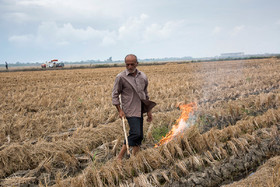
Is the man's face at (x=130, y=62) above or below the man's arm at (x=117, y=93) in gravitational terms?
above

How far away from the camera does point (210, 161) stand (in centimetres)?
365

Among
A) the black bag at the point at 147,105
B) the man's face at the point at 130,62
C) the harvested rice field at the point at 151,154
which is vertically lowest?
the harvested rice field at the point at 151,154

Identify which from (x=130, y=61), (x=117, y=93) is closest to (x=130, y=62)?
Result: (x=130, y=61)

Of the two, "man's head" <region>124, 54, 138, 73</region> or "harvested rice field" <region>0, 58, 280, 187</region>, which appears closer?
"harvested rice field" <region>0, 58, 280, 187</region>

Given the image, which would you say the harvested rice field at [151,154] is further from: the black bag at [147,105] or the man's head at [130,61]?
the man's head at [130,61]

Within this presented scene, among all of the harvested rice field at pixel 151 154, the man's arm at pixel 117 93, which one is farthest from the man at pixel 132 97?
the harvested rice field at pixel 151 154

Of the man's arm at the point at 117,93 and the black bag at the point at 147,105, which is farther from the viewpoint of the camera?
the black bag at the point at 147,105

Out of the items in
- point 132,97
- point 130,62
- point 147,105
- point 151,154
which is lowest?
point 151,154

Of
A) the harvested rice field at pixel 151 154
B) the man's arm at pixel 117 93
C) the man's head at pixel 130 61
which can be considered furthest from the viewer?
the man's arm at pixel 117 93

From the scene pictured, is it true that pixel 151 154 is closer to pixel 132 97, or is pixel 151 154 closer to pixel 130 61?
pixel 132 97

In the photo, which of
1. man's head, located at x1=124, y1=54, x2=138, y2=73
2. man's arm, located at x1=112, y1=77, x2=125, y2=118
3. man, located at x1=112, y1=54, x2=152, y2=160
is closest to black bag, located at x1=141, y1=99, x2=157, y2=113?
man, located at x1=112, y1=54, x2=152, y2=160

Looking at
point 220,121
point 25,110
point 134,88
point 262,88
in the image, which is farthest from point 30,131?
point 262,88

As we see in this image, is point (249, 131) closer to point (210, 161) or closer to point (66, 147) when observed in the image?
point (210, 161)

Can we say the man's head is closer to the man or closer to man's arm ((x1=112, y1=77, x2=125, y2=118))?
the man
